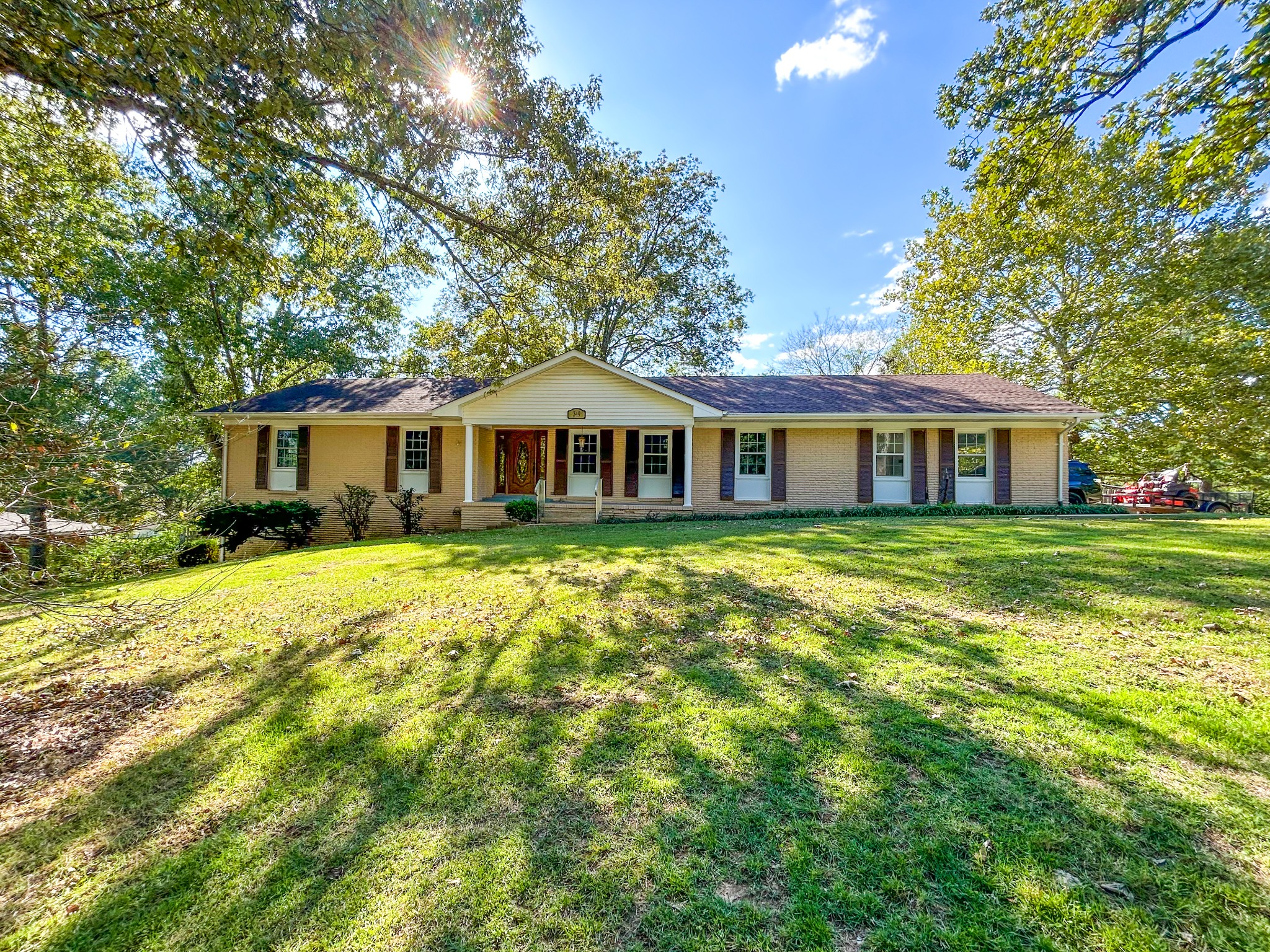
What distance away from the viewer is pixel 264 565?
859 cm

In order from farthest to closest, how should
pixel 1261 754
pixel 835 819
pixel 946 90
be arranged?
pixel 946 90 < pixel 1261 754 < pixel 835 819

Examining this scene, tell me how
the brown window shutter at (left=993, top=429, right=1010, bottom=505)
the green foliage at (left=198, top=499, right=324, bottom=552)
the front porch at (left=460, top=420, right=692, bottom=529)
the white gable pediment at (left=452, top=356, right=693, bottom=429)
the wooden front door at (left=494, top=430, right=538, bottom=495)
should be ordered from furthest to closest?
the wooden front door at (left=494, top=430, right=538, bottom=495), the front porch at (left=460, top=420, right=692, bottom=529), the white gable pediment at (left=452, top=356, right=693, bottom=429), the brown window shutter at (left=993, top=429, right=1010, bottom=505), the green foliage at (left=198, top=499, right=324, bottom=552)

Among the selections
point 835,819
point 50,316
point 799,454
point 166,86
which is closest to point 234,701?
point 50,316

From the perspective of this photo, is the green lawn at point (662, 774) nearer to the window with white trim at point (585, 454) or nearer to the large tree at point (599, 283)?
the large tree at point (599, 283)

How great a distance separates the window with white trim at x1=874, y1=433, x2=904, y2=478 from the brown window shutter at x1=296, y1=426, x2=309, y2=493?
57.1 ft

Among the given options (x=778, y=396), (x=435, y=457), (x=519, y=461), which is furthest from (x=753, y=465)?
(x=435, y=457)

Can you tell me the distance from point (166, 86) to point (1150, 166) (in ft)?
87.1

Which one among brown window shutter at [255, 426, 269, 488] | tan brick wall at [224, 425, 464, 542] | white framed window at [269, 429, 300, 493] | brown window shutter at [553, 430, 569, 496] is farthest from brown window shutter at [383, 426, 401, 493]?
brown window shutter at [553, 430, 569, 496]

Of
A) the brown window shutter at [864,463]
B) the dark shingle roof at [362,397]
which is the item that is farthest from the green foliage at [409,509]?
the brown window shutter at [864,463]

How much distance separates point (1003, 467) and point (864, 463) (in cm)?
379

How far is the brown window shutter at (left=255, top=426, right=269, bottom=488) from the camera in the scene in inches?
595

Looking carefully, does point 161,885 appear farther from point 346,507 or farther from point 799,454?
point 799,454

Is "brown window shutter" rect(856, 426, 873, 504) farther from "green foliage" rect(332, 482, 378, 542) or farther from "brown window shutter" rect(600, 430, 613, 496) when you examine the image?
"green foliage" rect(332, 482, 378, 542)

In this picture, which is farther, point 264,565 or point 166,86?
point 264,565
